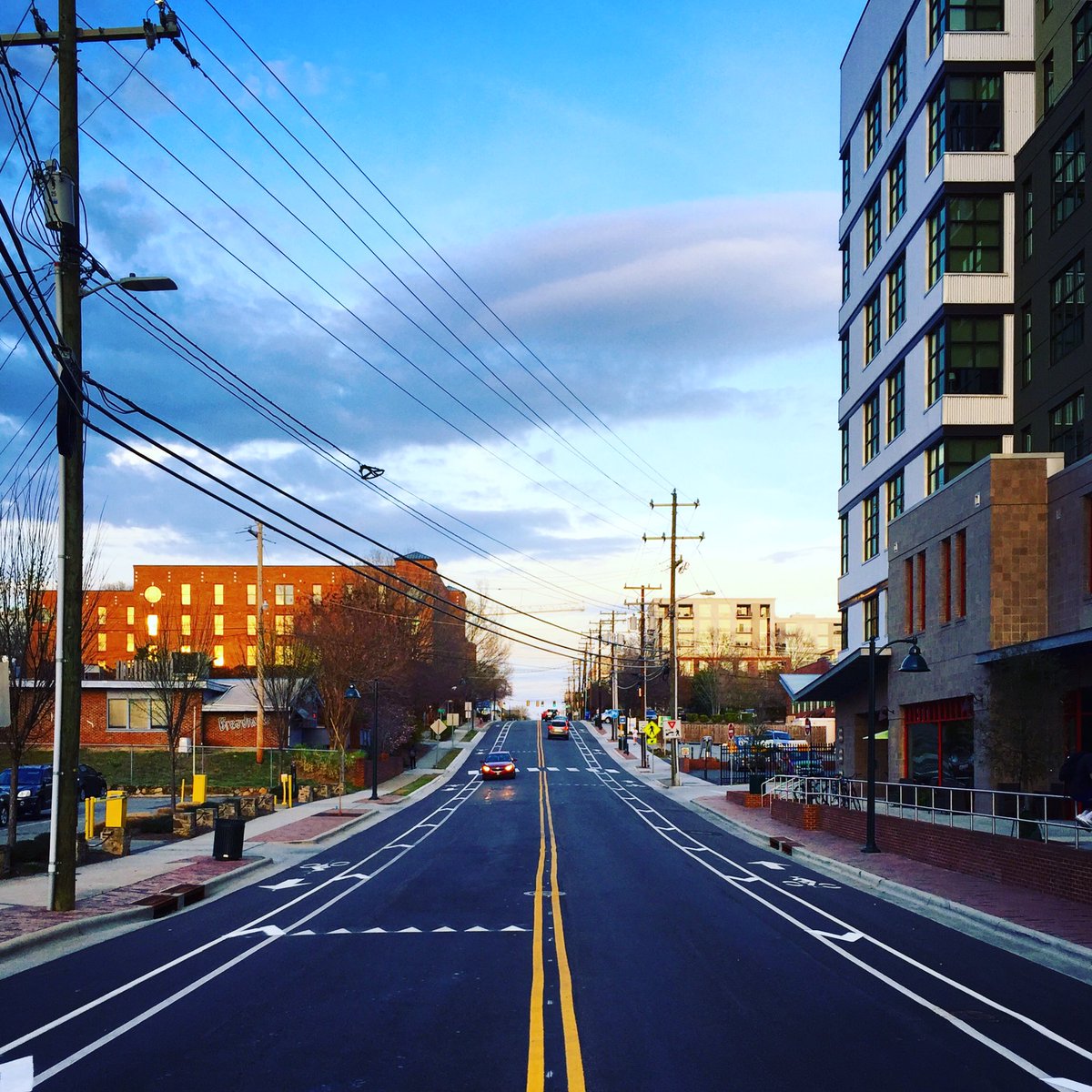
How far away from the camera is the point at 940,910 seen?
18.7m

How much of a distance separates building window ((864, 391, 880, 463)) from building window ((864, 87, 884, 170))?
32.9ft

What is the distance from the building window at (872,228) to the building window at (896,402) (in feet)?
19.0

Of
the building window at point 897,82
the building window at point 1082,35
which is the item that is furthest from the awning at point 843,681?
the building window at point 897,82

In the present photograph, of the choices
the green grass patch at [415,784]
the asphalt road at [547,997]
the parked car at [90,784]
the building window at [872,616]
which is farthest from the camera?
the green grass patch at [415,784]

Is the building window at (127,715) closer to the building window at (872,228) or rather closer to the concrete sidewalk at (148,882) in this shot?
the concrete sidewalk at (148,882)

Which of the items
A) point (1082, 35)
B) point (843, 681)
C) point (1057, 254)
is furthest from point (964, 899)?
point (1082, 35)

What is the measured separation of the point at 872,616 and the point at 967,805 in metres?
24.8

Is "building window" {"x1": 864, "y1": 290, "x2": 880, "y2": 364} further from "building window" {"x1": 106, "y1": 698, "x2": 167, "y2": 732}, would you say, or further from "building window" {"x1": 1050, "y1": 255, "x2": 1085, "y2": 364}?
"building window" {"x1": 106, "y1": 698, "x2": 167, "y2": 732}

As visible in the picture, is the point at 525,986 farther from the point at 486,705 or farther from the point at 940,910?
the point at 486,705

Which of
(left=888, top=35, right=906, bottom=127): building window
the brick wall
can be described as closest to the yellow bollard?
the brick wall

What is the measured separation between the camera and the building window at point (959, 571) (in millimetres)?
32656

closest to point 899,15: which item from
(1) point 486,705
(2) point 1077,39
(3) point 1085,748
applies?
(2) point 1077,39

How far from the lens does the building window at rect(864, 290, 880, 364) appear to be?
163 feet

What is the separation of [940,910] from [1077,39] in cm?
2817
